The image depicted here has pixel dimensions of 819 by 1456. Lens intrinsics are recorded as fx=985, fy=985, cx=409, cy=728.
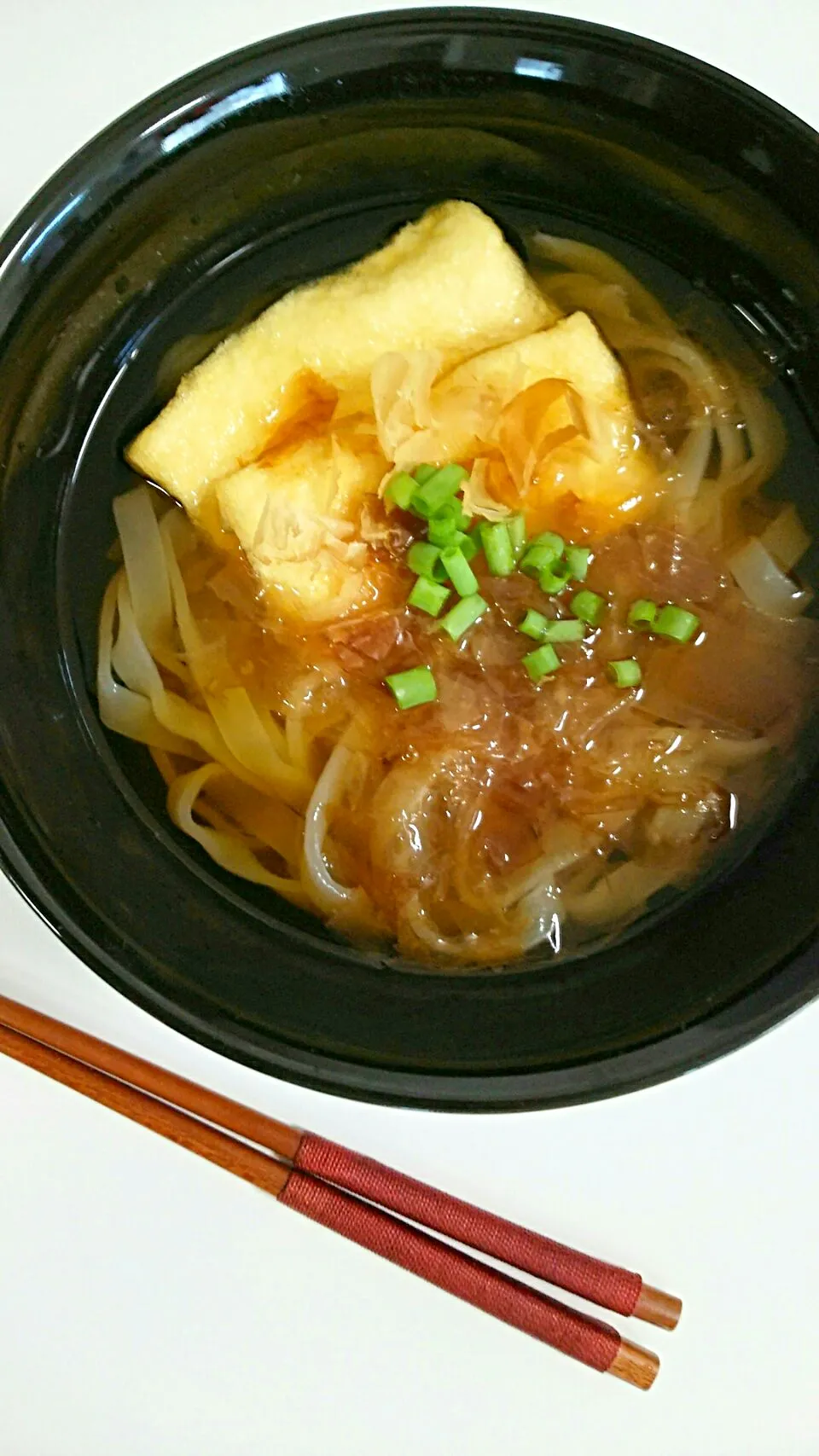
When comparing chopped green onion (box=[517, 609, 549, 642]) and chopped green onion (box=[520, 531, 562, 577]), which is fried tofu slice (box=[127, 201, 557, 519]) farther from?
chopped green onion (box=[517, 609, 549, 642])

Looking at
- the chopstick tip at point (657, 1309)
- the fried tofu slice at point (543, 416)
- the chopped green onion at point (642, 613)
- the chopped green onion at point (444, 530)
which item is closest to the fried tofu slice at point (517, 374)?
the fried tofu slice at point (543, 416)

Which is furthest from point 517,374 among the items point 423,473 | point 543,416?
point 423,473

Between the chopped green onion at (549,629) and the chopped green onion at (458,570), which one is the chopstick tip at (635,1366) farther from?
the chopped green onion at (458,570)

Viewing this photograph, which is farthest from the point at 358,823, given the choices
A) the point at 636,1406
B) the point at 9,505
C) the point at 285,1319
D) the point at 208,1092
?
the point at 636,1406

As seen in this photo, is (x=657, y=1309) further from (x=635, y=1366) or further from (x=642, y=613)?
(x=642, y=613)

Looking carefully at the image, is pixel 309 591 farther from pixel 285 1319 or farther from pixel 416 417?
pixel 285 1319

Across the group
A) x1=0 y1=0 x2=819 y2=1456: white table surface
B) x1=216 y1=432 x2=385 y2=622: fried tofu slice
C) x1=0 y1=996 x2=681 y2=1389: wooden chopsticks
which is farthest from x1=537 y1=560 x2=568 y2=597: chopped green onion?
x1=0 y1=996 x2=681 y2=1389: wooden chopsticks
